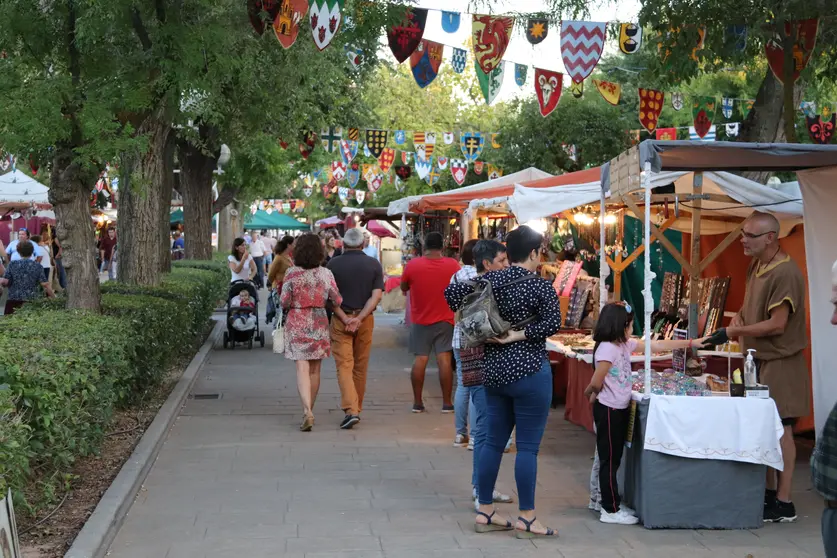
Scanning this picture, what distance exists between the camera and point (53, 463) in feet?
21.2

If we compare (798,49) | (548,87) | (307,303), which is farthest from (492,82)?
(307,303)

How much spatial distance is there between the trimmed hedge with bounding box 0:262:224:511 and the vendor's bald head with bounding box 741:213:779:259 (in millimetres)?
4449

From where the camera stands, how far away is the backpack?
627 centimetres

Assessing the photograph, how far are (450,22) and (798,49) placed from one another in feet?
13.8

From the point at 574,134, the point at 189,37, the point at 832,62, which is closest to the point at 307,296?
the point at 189,37

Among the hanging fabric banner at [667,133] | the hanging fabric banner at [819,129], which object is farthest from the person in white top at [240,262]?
the hanging fabric banner at [667,133]

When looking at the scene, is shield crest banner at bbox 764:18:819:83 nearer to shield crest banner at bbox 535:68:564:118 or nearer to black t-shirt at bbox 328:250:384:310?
shield crest banner at bbox 535:68:564:118

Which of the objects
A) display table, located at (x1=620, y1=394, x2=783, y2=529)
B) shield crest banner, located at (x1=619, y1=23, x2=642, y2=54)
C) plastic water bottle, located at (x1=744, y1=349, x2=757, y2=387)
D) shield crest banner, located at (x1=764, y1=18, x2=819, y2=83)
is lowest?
display table, located at (x1=620, y1=394, x2=783, y2=529)

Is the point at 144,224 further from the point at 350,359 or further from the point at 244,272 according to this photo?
the point at 350,359

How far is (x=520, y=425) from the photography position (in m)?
6.44

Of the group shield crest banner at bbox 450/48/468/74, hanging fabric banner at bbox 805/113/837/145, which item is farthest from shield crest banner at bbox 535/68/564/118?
hanging fabric banner at bbox 805/113/837/145

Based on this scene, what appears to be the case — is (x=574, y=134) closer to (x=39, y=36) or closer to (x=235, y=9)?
(x=235, y=9)

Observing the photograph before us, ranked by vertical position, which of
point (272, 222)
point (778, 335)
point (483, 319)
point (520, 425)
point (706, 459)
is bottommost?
point (706, 459)

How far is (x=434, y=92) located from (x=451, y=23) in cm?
3779
